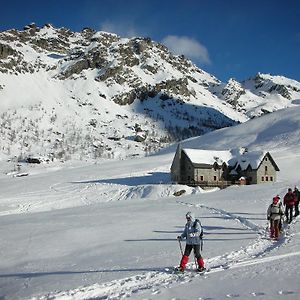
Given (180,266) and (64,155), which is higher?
(64,155)

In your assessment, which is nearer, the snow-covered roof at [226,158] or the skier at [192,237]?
the skier at [192,237]

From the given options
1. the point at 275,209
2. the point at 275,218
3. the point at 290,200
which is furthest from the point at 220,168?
the point at 275,218

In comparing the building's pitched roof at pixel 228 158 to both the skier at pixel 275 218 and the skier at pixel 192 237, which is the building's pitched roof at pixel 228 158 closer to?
the skier at pixel 275 218

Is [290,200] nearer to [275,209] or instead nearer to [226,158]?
[275,209]

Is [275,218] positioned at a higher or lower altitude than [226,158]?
lower

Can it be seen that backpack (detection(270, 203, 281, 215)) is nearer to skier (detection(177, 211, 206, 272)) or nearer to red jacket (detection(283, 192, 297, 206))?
red jacket (detection(283, 192, 297, 206))

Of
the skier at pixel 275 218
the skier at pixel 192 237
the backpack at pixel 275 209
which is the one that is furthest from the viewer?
the backpack at pixel 275 209

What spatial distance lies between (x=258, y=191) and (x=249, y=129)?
428 ft

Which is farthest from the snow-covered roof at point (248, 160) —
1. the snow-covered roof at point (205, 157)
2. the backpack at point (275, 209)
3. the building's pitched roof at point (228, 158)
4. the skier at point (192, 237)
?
the skier at point (192, 237)

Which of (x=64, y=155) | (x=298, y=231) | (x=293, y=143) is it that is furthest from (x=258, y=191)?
(x=64, y=155)

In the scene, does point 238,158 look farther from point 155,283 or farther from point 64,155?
point 64,155

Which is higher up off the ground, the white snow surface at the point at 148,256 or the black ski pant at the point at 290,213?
the black ski pant at the point at 290,213

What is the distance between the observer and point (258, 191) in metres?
45.5

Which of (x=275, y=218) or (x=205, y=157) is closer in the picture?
(x=275, y=218)
